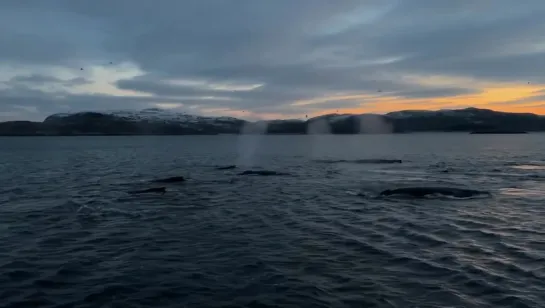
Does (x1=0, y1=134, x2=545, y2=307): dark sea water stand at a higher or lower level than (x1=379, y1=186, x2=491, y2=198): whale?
lower

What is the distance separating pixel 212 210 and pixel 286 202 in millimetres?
6444

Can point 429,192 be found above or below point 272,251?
above

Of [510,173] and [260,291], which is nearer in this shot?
[260,291]

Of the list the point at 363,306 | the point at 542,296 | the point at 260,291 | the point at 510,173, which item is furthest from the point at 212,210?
the point at 510,173

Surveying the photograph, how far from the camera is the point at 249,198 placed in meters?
38.3

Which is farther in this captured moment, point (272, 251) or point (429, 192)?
point (429, 192)

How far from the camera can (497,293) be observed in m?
16.0

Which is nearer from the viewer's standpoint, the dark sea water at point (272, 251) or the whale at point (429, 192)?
the dark sea water at point (272, 251)

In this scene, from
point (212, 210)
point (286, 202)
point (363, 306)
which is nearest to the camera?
point (363, 306)

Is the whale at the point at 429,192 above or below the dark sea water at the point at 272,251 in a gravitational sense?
above

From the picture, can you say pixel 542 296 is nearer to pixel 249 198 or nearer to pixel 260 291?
pixel 260 291

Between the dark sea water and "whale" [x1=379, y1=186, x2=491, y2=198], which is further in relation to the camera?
"whale" [x1=379, y1=186, x2=491, y2=198]

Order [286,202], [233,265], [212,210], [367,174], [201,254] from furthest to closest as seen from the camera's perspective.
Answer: [367,174]
[286,202]
[212,210]
[201,254]
[233,265]

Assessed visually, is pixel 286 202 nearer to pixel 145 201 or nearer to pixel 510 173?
pixel 145 201
